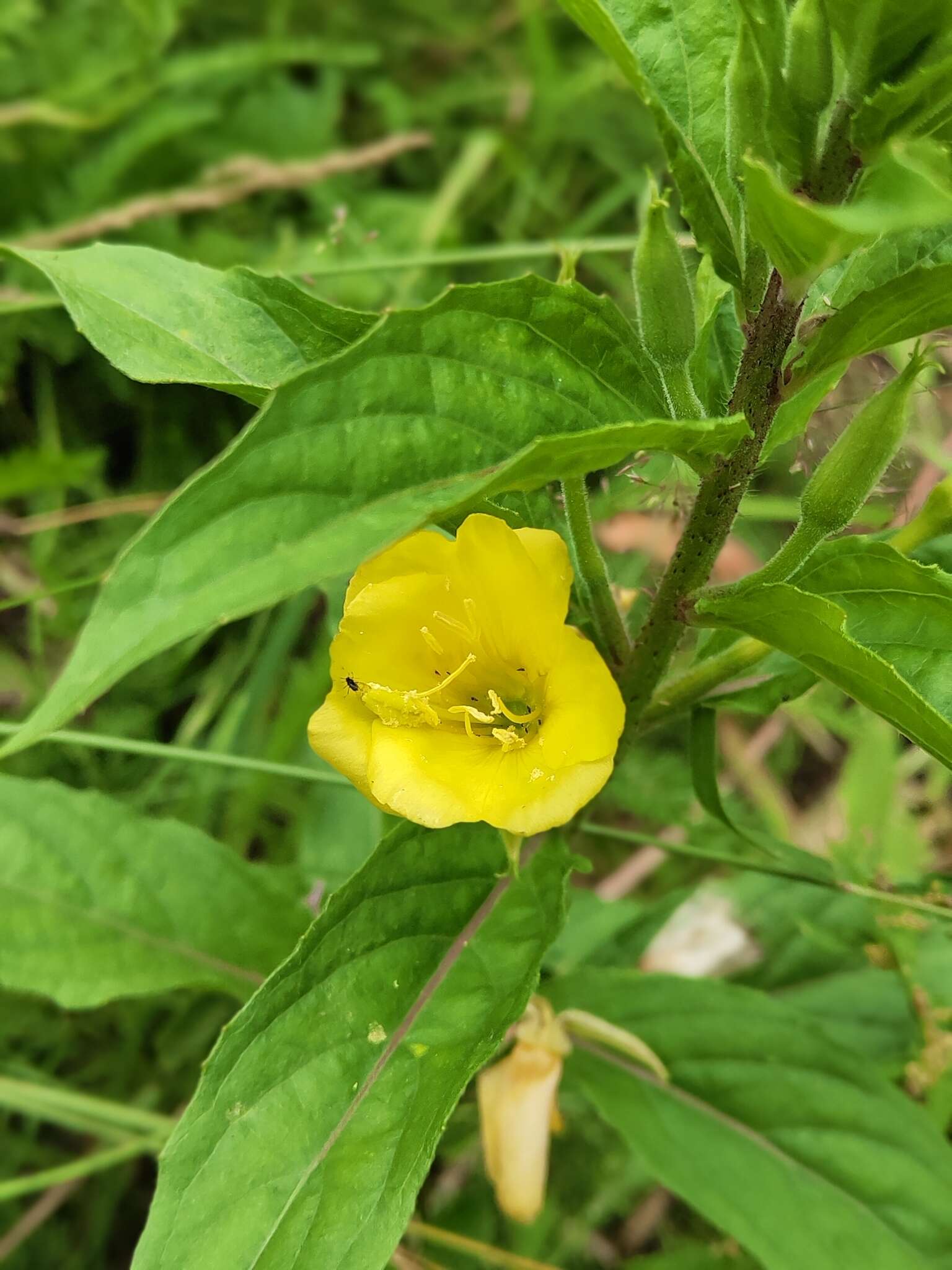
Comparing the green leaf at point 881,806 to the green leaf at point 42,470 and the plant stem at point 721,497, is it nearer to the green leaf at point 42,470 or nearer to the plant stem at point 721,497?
the plant stem at point 721,497

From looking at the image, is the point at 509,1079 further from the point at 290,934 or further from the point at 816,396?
the point at 816,396

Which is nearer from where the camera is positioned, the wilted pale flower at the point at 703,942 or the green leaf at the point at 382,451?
the green leaf at the point at 382,451

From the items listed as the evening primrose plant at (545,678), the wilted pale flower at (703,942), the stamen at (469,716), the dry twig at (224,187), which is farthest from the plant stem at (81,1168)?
the dry twig at (224,187)

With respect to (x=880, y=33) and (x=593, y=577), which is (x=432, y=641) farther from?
(x=880, y=33)

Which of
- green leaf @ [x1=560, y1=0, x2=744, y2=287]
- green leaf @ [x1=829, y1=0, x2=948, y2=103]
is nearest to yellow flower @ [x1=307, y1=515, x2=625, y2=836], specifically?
green leaf @ [x1=560, y1=0, x2=744, y2=287]

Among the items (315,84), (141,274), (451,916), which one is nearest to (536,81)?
(315,84)

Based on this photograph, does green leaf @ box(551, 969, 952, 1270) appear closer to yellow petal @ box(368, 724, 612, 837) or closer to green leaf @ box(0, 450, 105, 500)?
yellow petal @ box(368, 724, 612, 837)
